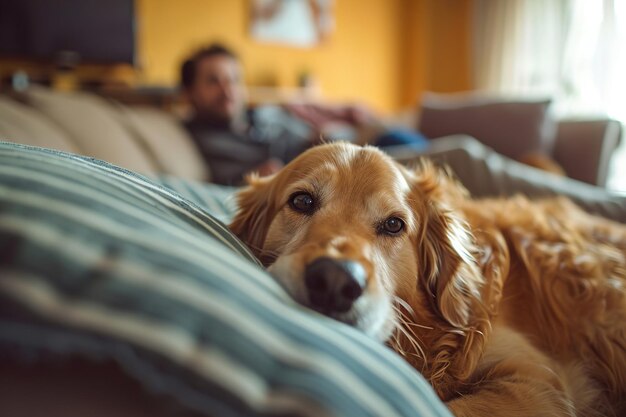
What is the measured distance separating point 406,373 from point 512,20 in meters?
7.05

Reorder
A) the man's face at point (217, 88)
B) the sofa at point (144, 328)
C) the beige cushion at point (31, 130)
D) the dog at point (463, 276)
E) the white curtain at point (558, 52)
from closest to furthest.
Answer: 1. the sofa at point (144, 328)
2. the dog at point (463, 276)
3. the beige cushion at point (31, 130)
4. the man's face at point (217, 88)
5. the white curtain at point (558, 52)

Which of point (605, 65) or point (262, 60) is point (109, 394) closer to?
point (262, 60)

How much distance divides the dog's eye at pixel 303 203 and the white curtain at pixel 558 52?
5.14 meters

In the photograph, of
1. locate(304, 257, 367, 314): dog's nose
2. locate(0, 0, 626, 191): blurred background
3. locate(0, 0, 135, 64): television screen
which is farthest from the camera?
locate(0, 0, 626, 191): blurred background

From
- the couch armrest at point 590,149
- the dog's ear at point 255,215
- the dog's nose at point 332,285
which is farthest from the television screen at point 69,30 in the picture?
the dog's nose at point 332,285

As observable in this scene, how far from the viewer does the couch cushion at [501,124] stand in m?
3.30

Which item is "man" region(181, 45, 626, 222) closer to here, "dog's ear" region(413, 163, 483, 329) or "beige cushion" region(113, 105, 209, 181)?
"beige cushion" region(113, 105, 209, 181)

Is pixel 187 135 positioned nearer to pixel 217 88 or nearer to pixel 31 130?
pixel 217 88

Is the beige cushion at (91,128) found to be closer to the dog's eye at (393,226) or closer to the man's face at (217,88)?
the man's face at (217,88)

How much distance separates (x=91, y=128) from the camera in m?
2.24

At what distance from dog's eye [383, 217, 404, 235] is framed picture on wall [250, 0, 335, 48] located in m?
5.55

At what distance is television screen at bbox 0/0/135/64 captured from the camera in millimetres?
4078

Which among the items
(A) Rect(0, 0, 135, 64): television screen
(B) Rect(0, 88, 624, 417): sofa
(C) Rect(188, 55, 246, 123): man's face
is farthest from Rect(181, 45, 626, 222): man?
(B) Rect(0, 88, 624, 417): sofa

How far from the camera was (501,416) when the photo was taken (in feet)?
2.77
